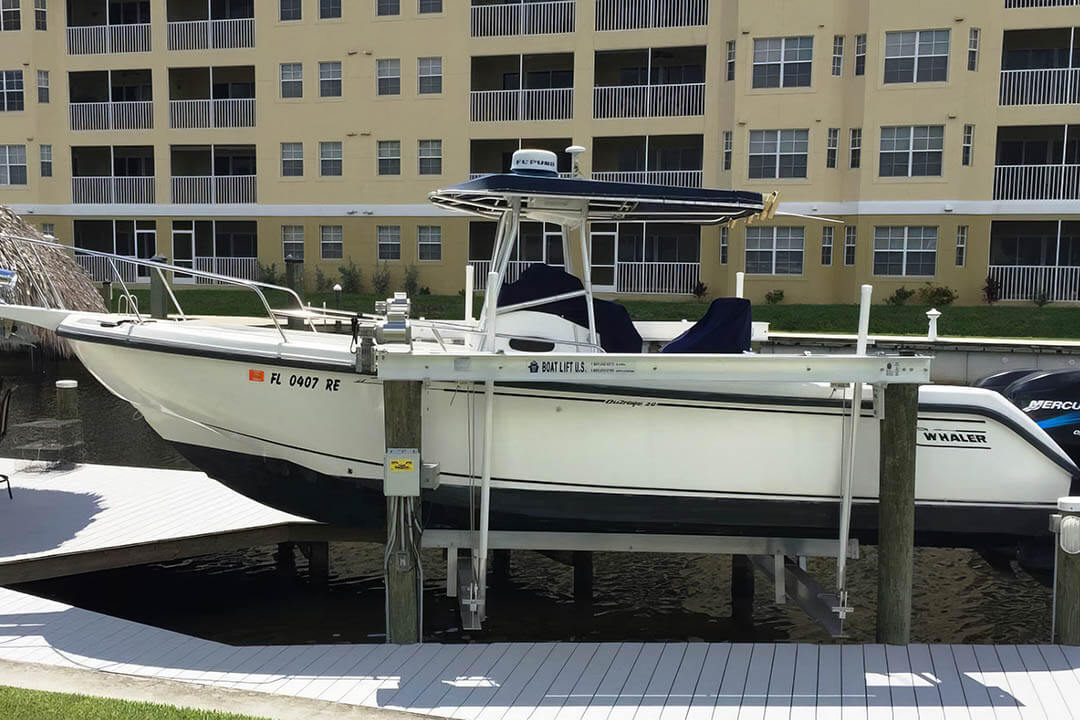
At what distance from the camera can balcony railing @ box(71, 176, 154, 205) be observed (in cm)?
3725

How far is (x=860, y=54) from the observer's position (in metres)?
29.7

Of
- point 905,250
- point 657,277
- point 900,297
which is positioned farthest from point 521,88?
point 900,297

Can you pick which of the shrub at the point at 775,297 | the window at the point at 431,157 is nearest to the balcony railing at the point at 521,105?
the window at the point at 431,157

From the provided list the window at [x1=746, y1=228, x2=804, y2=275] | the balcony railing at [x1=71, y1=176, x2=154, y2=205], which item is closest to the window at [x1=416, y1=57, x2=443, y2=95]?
the balcony railing at [x1=71, y1=176, x2=154, y2=205]

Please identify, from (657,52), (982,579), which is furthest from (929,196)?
(982,579)

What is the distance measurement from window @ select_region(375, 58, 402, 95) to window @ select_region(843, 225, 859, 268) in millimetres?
14969

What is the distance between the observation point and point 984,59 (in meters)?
28.8

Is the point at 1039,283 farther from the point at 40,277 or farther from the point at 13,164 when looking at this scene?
the point at 13,164

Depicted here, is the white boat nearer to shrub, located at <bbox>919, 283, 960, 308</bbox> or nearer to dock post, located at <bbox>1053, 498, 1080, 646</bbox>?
dock post, located at <bbox>1053, 498, 1080, 646</bbox>

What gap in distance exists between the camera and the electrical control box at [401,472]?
698cm

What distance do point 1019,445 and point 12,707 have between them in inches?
268

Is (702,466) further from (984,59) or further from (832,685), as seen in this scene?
(984,59)

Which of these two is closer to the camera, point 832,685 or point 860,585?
point 832,685

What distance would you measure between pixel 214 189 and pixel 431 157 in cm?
820
